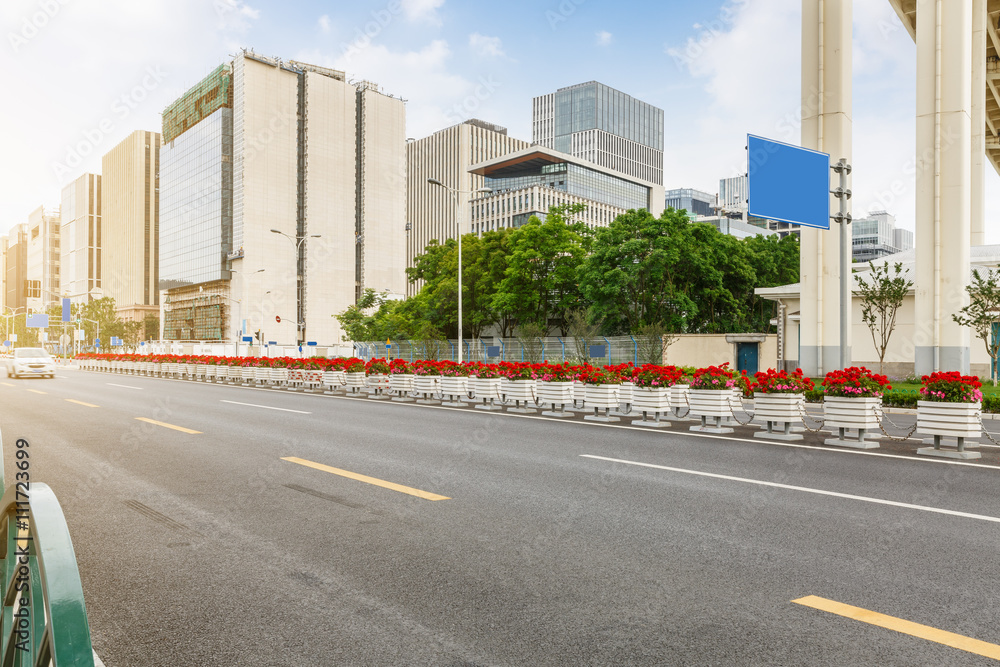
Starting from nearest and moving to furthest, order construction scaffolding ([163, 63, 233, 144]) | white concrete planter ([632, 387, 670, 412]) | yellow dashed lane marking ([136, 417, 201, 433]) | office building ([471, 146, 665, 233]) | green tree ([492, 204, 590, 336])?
yellow dashed lane marking ([136, 417, 201, 433]), white concrete planter ([632, 387, 670, 412]), green tree ([492, 204, 590, 336]), office building ([471, 146, 665, 233]), construction scaffolding ([163, 63, 233, 144])

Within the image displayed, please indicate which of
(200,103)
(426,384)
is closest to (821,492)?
(426,384)

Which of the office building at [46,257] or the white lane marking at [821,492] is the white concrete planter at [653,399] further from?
the office building at [46,257]

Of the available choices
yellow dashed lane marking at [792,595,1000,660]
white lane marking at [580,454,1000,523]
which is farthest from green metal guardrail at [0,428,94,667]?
white lane marking at [580,454,1000,523]

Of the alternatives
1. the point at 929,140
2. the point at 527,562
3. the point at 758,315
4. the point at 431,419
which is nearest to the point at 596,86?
the point at 758,315

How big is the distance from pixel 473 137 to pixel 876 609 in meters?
128

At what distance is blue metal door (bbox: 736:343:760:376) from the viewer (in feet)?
117

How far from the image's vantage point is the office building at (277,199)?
10875cm

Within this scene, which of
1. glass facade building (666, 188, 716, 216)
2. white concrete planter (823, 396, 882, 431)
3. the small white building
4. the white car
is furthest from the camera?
glass facade building (666, 188, 716, 216)

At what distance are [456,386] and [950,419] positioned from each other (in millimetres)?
13676

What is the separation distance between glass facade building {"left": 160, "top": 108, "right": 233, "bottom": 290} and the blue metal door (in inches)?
3624

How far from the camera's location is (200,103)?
4619 inches

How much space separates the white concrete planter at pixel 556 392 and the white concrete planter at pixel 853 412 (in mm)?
6926

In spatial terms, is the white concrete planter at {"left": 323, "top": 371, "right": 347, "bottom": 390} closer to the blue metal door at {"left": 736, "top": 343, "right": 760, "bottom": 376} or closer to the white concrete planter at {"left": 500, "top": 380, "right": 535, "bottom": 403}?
the white concrete planter at {"left": 500, "top": 380, "right": 535, "bottom": 403}

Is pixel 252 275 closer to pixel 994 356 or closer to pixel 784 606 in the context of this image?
pixel 994 356
